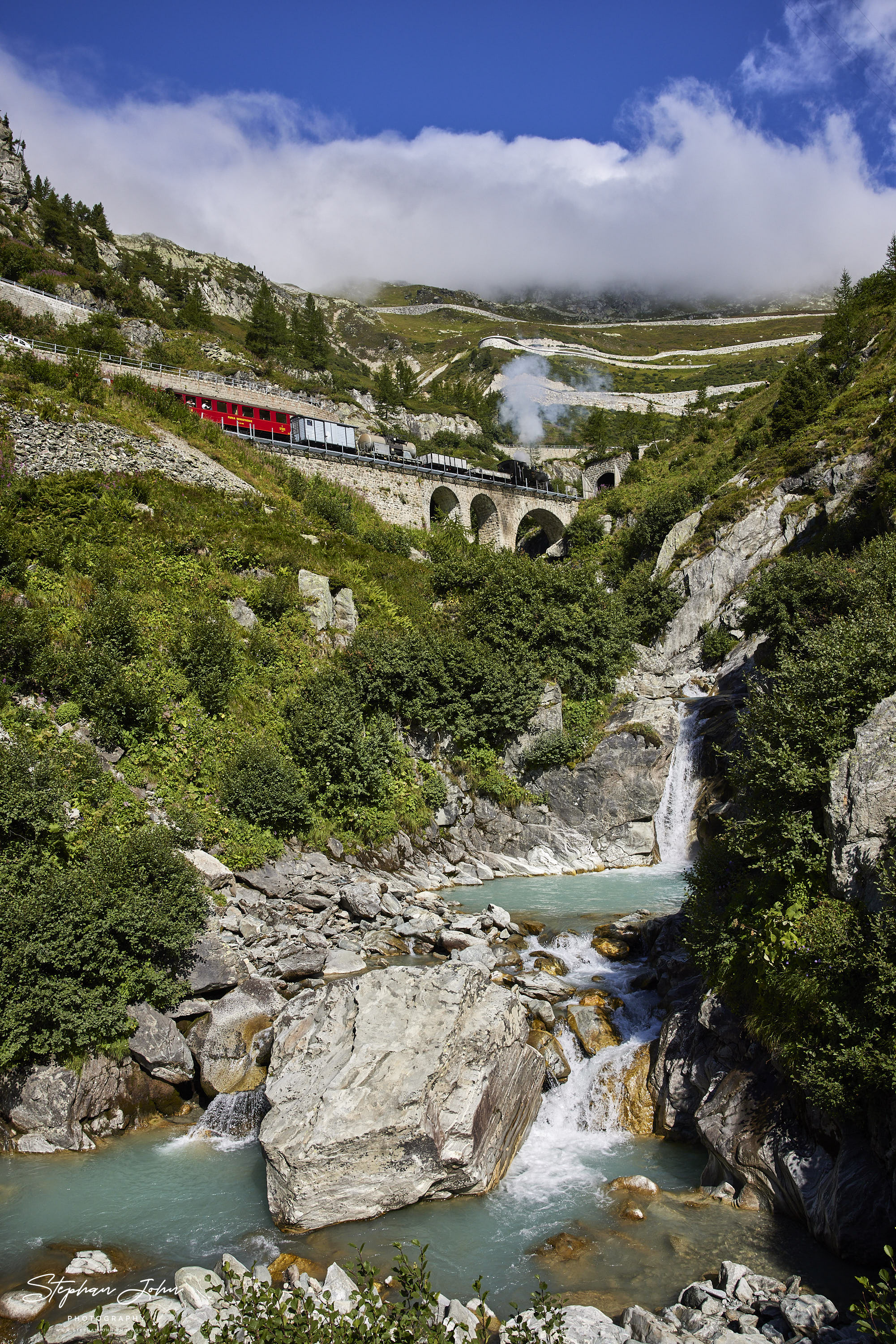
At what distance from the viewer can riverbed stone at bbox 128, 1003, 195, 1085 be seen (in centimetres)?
→ 1177

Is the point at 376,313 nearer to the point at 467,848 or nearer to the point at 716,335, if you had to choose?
the point at 716,335

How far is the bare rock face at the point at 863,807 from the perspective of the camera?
9820mm

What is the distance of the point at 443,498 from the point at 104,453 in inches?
1174

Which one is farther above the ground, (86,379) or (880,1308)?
(86,379)

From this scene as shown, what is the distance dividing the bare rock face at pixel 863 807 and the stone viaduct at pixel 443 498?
39137 millimetres

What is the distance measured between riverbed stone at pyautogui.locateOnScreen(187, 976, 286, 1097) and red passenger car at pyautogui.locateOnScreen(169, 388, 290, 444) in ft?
120

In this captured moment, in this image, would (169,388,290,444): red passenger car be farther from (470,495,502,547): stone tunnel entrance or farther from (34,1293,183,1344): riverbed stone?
(34,1293,183,1344): riverbed stone

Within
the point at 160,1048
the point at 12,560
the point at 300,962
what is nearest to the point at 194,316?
the point at 12,560

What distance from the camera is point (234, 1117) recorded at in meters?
11.3

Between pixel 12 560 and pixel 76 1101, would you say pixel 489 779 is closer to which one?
pixel 76 1101

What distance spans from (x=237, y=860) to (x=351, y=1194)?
33.2ft

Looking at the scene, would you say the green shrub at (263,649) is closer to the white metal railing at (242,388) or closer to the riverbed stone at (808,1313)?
the riverbed stone at (808,1313)

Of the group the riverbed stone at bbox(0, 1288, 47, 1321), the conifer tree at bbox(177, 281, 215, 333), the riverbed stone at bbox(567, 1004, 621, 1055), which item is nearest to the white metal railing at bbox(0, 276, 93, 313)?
the conifer tree at bbox(177, 281, 215, 333)

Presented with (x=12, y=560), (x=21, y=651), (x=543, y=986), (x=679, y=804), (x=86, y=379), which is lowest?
(x=543, y=986)
